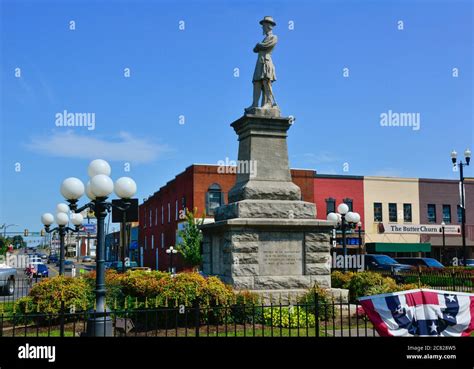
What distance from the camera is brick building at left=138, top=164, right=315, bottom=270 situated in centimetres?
4097

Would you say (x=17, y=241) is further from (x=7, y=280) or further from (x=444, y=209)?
(x=7, y=280)

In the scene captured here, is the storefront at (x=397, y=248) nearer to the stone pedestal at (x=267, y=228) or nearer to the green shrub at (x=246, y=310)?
the stone pedestal at (x=267, y=228)

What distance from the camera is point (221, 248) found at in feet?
44.8

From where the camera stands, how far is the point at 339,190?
1764 inches

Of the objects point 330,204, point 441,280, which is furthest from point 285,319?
point 330,204

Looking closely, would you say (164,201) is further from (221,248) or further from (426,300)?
(426,300)

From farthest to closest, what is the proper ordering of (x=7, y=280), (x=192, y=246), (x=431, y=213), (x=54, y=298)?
(x=431, y=213)
(x=192, y=246)
(x=7, y=280)
(x=54, y=298)

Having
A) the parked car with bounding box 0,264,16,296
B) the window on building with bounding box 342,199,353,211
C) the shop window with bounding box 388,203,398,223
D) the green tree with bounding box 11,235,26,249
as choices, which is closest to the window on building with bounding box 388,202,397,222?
the shop window with bounding box 388,203,398,223

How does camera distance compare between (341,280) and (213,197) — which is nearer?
(341,280)

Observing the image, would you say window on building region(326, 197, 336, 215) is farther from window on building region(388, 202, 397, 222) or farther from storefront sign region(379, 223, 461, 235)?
window on building region(388, 202, 397, 222)

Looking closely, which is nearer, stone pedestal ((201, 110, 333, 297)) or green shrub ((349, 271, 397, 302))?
stone pedestal ((201, 110, 333, 297))

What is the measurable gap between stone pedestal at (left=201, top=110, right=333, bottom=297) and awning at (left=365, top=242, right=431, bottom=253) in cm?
3282

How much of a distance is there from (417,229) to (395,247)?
2.93 m
